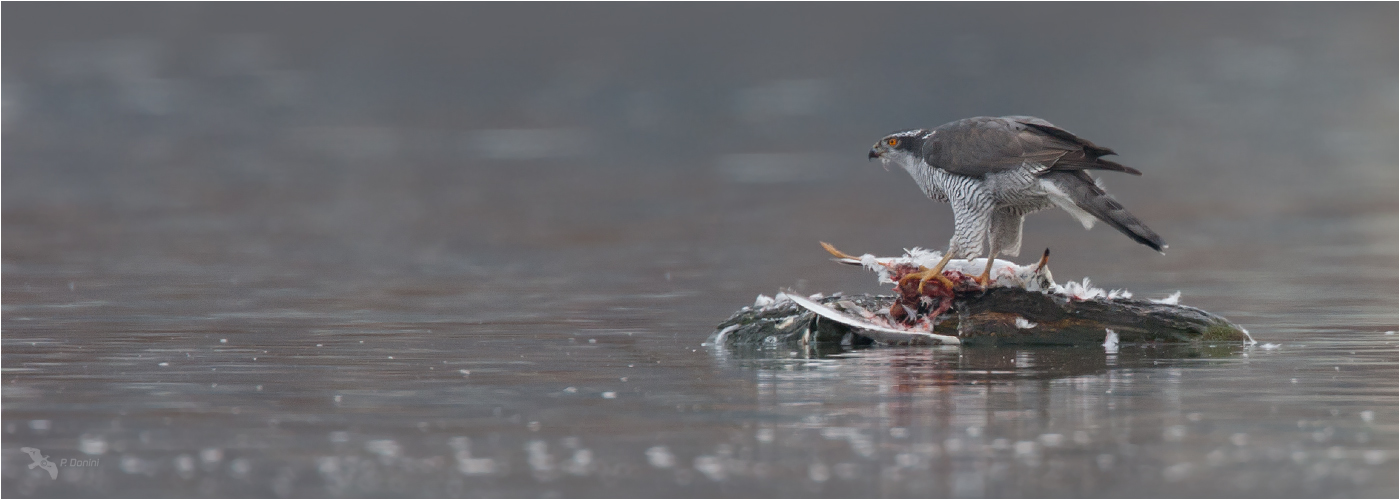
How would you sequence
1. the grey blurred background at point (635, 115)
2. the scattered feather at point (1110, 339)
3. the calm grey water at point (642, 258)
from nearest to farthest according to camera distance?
1. the calm grey water at point (642, 258)
2. the scattered feather at point (1110, 339)
3. the grey blurred background at point (635, 115)

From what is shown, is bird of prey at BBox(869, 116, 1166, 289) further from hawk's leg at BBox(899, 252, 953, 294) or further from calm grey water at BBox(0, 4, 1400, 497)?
calm grey water at BBox(0, 4, 1400, 497)

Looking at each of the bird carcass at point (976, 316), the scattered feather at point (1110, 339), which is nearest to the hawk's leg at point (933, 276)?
the bird carcass at point (976, 316)

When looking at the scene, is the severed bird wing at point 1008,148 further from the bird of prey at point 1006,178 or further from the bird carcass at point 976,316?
the bird carcass at point 976,316

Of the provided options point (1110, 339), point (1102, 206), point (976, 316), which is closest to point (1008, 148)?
point (1102, 206)

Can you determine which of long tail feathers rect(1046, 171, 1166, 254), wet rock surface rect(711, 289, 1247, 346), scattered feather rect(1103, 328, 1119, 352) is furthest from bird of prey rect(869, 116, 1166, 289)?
scattered feather rect(1103, 328, 1119, 352)

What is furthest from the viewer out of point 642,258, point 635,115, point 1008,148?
point 635,115

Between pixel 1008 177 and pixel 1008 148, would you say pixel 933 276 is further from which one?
pixel 1008 148

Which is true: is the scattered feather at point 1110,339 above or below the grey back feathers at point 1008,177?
below
